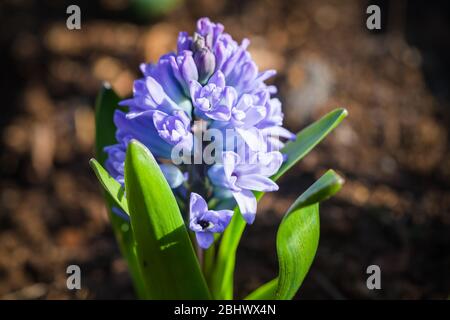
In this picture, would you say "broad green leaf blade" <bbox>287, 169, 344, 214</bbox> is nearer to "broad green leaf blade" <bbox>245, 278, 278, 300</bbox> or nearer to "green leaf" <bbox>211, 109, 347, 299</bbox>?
"green leaf" <bbox>211, 109, 347, 299</bbox>

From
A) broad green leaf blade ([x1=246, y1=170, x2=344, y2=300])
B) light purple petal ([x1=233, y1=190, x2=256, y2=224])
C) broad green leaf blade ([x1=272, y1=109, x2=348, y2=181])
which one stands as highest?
broad green leaf blade ([x1=272, y1=109, x2=348, y2=181])

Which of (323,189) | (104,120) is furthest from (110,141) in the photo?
(323,189)

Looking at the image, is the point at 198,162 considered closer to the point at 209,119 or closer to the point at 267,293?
the point at 209,119

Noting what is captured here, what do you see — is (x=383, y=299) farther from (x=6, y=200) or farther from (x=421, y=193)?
(x=6, y=200)

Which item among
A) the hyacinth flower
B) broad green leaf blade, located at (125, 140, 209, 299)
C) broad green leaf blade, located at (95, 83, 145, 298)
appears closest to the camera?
broad green leaf blade, located at (125, 140, 209, 299)

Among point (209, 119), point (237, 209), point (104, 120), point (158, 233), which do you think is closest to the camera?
point (158, 233)

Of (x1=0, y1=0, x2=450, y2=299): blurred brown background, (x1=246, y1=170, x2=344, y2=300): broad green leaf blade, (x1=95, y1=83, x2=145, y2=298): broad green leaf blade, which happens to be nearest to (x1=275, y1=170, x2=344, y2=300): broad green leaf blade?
(x1=246, y1=170, x2=344, y2=300): broad green leaf blade

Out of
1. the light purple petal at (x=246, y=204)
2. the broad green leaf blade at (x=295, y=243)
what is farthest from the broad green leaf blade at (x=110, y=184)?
the broad green leaf blade at (x=295, y=243)
